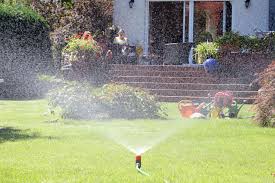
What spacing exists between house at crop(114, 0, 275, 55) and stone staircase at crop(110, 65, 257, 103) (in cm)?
444

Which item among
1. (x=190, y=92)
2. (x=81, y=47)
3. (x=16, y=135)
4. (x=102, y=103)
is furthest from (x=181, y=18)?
(x=16, y=135)

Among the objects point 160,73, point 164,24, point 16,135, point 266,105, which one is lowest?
point 16,135

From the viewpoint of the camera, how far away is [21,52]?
19.2 m

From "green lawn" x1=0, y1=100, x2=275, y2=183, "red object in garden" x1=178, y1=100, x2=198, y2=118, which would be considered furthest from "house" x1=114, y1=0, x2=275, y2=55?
"green lawn" x1=0, y1=100, x2=275, y2=183

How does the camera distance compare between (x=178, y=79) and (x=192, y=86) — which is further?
(x=178, y=79)

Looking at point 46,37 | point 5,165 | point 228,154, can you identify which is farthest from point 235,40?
point 5,165

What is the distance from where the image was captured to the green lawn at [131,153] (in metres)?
7.00

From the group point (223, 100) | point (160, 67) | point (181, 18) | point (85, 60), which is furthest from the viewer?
point (181, 18)

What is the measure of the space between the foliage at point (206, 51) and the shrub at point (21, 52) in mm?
4309

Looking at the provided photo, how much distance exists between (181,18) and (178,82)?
6680 millimetres

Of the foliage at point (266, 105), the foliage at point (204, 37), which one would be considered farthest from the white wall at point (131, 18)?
the foliage at point (266, 105)

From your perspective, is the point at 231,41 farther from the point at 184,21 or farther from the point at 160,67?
the point at 184,21

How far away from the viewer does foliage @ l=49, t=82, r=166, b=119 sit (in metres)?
12.6

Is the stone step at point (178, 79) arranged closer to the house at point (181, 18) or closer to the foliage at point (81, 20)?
the foliage at point (81, 20)
